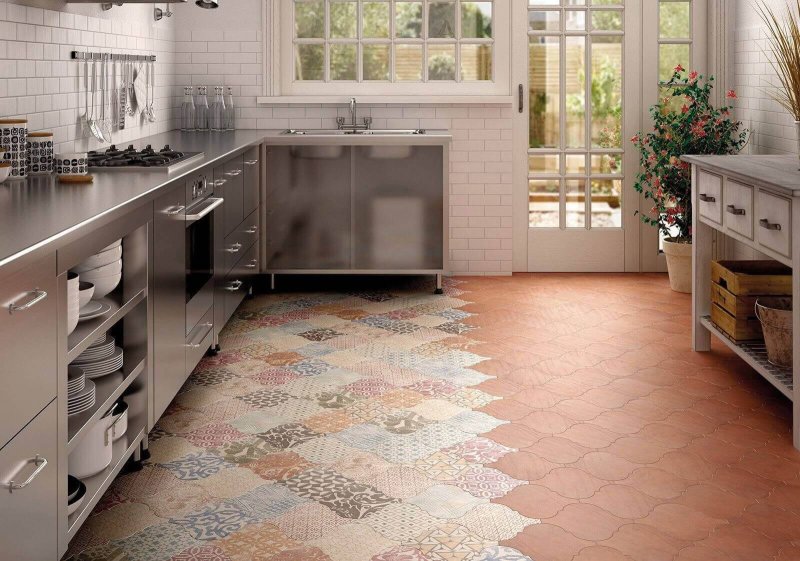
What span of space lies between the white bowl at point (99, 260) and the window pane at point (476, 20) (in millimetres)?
4409

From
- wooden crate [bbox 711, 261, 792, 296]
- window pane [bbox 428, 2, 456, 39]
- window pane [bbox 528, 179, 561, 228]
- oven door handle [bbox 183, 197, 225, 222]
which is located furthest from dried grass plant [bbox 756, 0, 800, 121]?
oven door handle [bbox 183, 197, 225, 222]

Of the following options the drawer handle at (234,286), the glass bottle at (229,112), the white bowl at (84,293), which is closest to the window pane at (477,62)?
the glass bottle at (229,112)

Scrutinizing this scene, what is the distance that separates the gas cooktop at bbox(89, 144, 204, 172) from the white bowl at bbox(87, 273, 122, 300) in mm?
921

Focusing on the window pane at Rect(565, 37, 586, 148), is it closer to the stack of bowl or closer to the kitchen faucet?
the kitchen faucet

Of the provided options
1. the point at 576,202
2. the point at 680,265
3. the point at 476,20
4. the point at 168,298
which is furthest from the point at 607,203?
the point at 168,298

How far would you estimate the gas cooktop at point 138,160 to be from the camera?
3.63 meters

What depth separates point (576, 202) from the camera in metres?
6.75

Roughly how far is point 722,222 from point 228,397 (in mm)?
2299

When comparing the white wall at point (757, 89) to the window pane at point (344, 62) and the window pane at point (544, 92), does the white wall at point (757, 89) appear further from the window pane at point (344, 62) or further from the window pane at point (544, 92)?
the window pane at point (344, 62)

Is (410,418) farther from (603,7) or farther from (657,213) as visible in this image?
(603,7)

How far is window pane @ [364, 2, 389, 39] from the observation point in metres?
6.57

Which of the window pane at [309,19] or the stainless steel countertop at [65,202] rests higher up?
the window pane at [309,19]

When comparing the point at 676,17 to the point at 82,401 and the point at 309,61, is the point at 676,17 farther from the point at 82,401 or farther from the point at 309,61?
the point at 82,401

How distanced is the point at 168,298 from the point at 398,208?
2.68m
